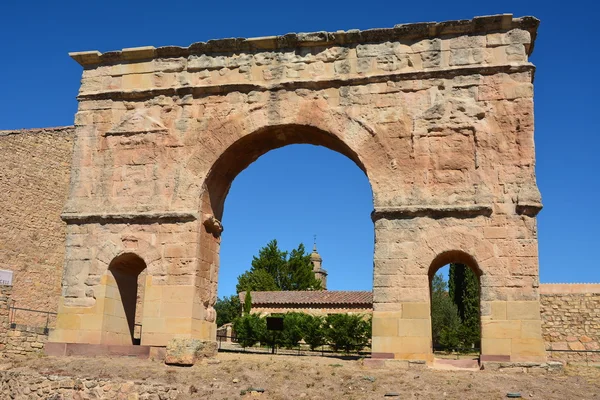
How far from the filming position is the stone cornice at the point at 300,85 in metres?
11.4

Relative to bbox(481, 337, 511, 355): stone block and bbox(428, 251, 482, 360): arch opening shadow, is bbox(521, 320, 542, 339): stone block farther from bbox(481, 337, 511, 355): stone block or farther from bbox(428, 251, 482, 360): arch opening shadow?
bbox(428, 251, 482, 360): arch opening shadow

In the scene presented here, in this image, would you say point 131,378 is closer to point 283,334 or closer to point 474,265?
point 474,265

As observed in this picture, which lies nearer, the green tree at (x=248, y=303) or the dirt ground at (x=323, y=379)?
the dirt ground at (x=323, y=379)

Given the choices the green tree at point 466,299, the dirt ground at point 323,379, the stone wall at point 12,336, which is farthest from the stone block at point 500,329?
the green tree at point 466,299

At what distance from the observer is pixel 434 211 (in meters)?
11.0

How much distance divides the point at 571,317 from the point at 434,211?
8.03 metres

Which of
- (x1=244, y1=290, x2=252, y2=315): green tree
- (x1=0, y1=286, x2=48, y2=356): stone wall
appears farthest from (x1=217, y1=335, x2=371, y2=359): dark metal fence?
(x1=244, y1=290, x2=252, y2=315): green tree

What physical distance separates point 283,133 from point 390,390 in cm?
530

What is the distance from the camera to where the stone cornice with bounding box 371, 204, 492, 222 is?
10.8 m

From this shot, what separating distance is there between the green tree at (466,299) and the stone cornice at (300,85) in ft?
42.9

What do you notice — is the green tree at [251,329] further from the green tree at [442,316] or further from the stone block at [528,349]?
the stone block at [528,349]

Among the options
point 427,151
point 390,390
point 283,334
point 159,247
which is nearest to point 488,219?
point 427,151

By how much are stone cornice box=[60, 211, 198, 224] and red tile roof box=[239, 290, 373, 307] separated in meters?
17.4

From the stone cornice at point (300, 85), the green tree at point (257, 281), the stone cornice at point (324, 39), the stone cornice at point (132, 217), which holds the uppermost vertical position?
the stone cornice at point (324, 39)
